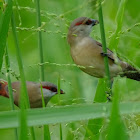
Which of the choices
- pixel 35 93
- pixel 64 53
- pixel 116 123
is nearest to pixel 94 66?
pixel 35 93

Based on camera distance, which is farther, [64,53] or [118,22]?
[64,53]

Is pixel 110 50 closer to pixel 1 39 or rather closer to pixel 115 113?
pixel 1 39

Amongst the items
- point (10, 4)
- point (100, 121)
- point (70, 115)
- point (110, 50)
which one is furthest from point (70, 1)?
point (70, 115)

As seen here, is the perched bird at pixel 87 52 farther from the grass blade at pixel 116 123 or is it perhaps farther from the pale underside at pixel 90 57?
the grass blade at pixel 116 123

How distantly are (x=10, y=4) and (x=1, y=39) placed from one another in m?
0.10

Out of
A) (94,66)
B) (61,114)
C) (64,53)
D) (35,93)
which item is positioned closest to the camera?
(61,114)

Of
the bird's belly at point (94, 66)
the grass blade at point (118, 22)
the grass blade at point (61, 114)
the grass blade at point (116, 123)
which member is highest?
the bird's belly at point (94, 66)

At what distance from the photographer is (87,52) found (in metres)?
2.46

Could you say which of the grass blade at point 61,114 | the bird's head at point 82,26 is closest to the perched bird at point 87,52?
the bird's head at point 82,26

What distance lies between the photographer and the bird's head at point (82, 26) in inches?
93.3

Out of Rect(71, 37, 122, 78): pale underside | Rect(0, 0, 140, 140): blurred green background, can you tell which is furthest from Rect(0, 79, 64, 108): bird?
Rect(71, 37, 122, 78): pale underside

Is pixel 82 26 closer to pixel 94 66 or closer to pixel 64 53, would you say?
pixel 94 66

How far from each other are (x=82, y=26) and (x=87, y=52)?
0.12m

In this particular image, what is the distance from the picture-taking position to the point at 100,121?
1857 mm
